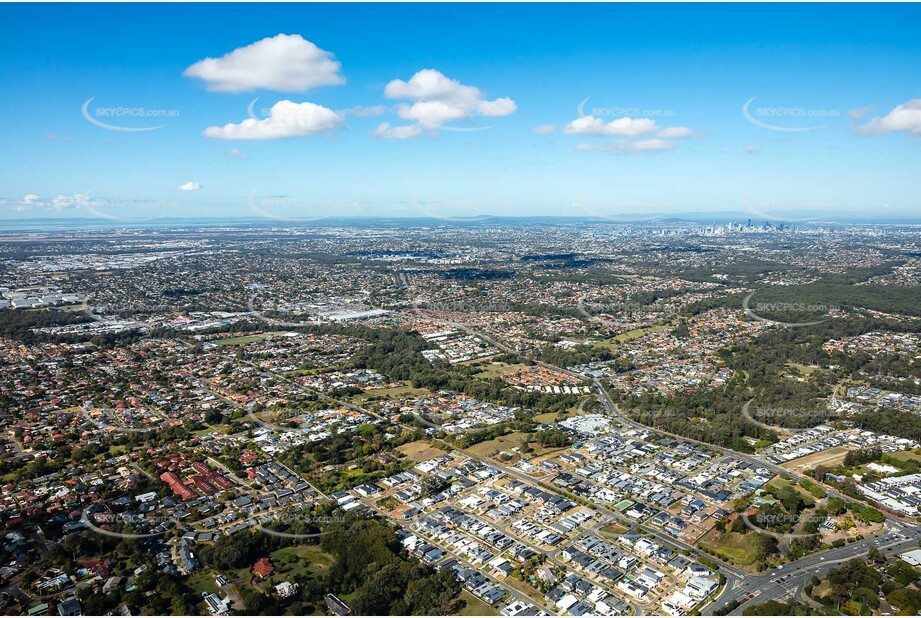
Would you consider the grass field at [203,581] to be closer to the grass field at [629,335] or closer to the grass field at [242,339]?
the grass field at [242,339]

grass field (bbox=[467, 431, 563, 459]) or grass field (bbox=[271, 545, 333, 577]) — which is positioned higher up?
grass field (bbox=[467, 431, 563, 459])

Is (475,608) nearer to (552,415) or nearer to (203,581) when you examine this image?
(203,581)

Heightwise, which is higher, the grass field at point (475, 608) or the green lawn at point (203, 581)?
the green lawn at point (203, 581)

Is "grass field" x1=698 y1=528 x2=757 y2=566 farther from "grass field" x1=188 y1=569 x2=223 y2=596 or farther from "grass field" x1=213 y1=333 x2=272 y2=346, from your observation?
"grass field" x1=213 y1=333 x2=272 y2=346

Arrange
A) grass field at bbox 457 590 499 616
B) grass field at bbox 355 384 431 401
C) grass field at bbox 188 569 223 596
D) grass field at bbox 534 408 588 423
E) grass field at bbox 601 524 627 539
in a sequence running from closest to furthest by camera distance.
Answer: grass field at bbox 457 590 499 616 → grass field at bbox 188 569 223 596 → grass field at bbox 601 524 627 539 → grass field at bbox 534 408 588 423 → grass field at bbox 355 384 431 401

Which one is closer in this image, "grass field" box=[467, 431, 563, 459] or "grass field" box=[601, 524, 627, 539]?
"grass field" box=[601, 524, 627, 539]

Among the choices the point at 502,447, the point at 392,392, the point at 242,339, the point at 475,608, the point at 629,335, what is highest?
the point at 242,339

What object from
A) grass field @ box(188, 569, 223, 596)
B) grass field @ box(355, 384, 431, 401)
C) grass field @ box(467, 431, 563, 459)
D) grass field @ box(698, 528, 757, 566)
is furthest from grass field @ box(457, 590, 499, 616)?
grass field @ box(355, 384, 431, 401)

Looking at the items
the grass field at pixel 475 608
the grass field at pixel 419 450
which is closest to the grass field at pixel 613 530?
the grass field at pixel 475 608

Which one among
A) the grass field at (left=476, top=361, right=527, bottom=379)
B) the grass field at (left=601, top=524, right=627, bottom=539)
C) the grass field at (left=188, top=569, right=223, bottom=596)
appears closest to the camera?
the grass field at (left=188, top=569, right=223, bottom=596)

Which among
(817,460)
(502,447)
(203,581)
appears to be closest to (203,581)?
(203,581)

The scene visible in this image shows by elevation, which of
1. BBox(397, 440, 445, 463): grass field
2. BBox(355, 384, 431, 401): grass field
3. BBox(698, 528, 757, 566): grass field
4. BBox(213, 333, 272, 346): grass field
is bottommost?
BBox(698, 528, 757, 566): grass field

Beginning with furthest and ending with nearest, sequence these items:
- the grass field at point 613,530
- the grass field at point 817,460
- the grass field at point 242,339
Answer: the grass field at point 242,339
the grass field at point 817,460
the grass field at point 613,530

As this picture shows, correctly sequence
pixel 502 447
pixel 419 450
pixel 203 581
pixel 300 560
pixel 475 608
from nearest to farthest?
pixel 475 608
pixel 203 581
pixel 300 560
pixel 419 450
pixel 502 447
